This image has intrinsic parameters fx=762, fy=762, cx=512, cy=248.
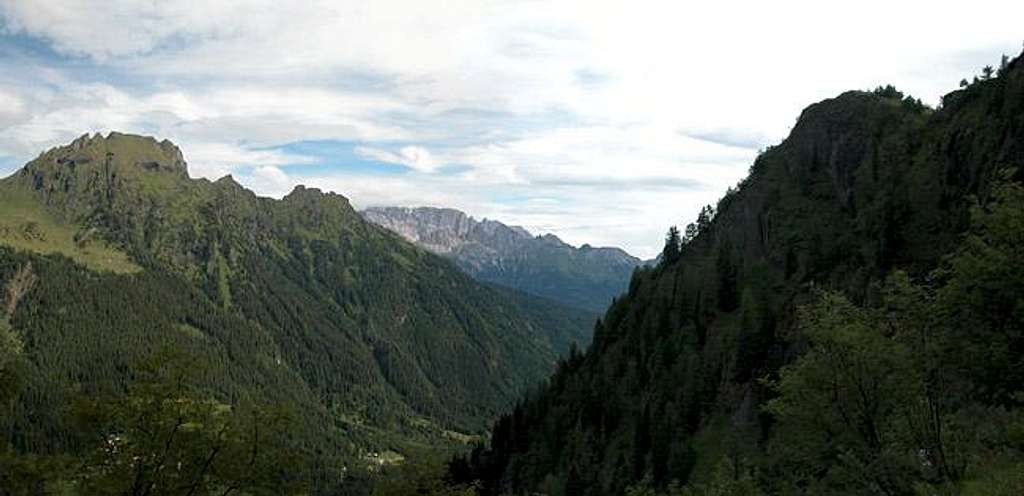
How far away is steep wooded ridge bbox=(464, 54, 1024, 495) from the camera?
105 feet

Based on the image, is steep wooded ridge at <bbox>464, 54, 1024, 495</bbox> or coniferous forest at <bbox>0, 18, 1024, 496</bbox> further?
steep wooded ridge at <bbox>464, 54, 1024, 495</bbox>

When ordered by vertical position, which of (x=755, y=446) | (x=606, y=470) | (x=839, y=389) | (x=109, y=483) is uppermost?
(x=839, y=389)

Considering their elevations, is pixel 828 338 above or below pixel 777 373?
above

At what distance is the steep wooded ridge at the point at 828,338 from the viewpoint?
32.0 m

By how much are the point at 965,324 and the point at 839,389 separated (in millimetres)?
5798

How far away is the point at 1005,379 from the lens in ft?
106

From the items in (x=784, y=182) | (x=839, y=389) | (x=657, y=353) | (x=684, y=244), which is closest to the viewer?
(x=839, y=389)

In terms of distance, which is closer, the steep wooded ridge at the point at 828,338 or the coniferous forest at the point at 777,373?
the coniferous forest at the point at 777,373

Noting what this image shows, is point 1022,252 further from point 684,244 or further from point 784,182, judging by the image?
A: point 684,244

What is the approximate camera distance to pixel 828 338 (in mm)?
33375

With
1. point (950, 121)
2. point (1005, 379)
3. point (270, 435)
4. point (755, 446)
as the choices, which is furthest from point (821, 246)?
point (270, 435)

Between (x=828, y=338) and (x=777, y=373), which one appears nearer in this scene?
(x=828, y=338)

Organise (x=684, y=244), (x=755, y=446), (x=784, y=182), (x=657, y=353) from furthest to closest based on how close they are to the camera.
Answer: (x=684, y=244)
(x=784, y=182)
(x=657, y=353)
(x=755, y=446)

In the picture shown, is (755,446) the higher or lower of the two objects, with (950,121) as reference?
lower
